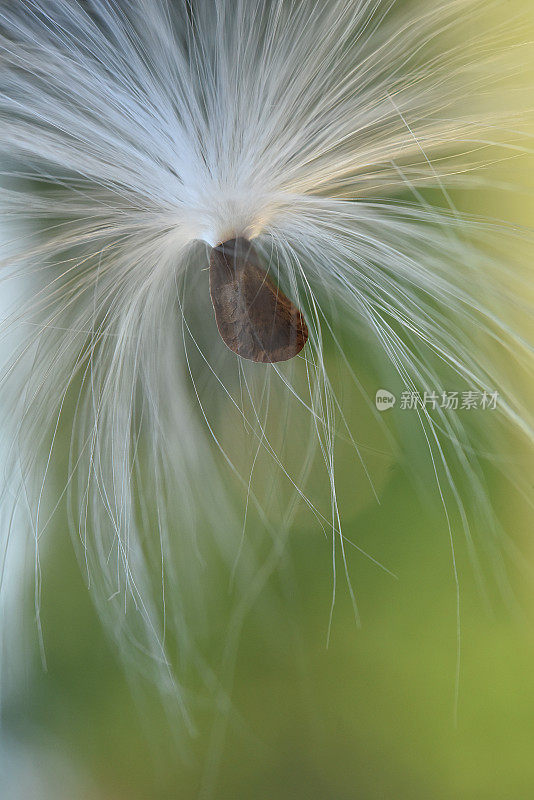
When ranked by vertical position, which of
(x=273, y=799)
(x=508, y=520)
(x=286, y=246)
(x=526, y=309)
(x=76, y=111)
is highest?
(x=76, y=111)

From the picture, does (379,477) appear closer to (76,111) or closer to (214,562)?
(214,562)

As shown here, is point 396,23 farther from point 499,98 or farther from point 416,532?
point 416,532

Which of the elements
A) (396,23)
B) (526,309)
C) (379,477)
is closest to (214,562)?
(379,477)

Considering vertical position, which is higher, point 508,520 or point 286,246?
point 286,246
